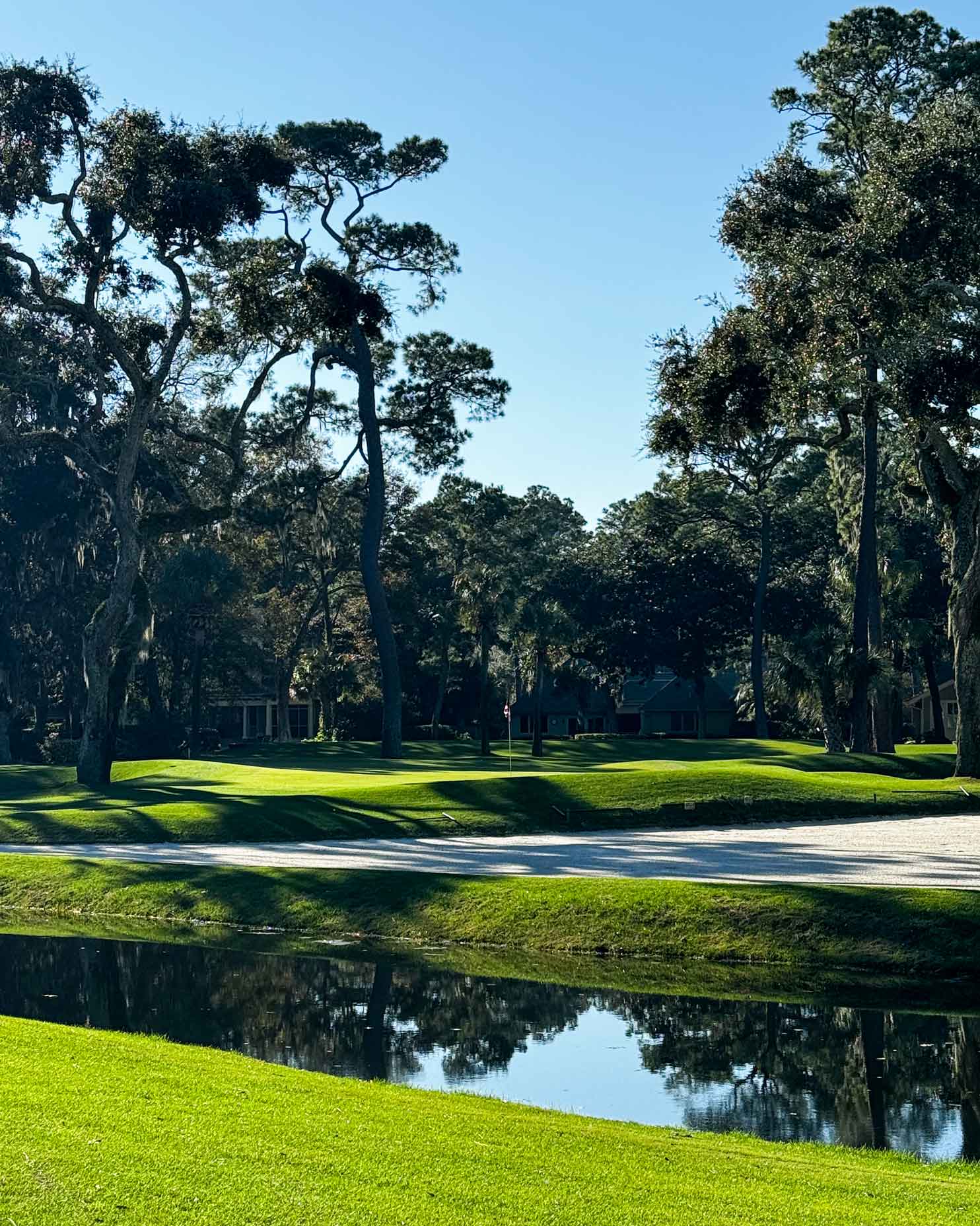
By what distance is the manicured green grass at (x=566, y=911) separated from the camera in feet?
61.4

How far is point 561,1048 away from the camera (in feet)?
47.9

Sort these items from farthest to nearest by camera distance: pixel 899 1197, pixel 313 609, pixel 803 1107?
pixel 313 609
pixel 803 1107
pixel 899 1197

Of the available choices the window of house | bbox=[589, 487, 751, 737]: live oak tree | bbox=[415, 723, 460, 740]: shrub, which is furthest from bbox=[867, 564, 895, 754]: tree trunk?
the window of house

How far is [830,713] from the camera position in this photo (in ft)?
179

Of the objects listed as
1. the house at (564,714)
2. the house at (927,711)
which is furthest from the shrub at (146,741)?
the house at (927,711)

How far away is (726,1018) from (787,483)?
6918cm

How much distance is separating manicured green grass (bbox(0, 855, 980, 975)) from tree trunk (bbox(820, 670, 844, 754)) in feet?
105

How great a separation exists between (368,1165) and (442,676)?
3003 inches

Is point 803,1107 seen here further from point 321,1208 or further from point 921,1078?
point 321,1208

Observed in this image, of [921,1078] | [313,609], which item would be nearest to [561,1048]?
[921,1078]

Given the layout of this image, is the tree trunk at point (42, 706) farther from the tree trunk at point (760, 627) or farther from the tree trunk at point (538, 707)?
the tree trunk at point (760, 627)

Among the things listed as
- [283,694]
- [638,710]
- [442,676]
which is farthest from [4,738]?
[638,710]

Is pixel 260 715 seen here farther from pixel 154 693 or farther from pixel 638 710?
pixel 154 693

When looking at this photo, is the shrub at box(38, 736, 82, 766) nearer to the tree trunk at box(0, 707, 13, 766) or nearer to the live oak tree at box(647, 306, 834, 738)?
the tree trunk at box(0, 707, 13, 766)
